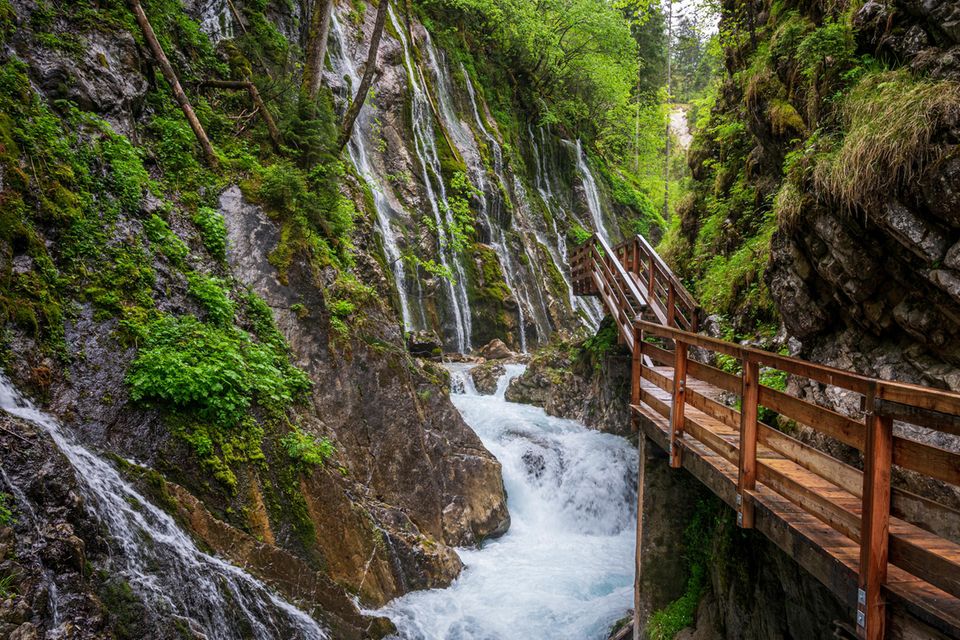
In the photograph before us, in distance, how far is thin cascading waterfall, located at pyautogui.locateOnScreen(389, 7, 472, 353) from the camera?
17344mm

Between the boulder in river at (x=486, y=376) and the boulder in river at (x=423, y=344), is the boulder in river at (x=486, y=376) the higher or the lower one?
the lower one

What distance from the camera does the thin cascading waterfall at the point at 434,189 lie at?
17.3 meters

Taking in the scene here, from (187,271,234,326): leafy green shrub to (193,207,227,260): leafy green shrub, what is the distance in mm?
608

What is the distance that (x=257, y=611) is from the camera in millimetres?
4797

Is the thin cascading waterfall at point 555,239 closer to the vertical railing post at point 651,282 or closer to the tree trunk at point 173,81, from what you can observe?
the vertical railing post at point 651,282

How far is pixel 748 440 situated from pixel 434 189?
1589 cm

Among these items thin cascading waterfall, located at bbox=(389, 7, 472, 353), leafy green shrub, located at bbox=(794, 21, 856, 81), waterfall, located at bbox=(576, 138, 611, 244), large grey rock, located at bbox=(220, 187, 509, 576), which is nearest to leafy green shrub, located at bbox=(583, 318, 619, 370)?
large grey rock, located at bbox=(220, 187, 509, 576)

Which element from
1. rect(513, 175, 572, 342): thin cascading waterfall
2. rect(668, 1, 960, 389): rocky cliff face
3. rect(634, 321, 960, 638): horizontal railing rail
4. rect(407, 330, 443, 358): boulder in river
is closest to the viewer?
rect(634, 321, 960, 638): horizontal railing rail

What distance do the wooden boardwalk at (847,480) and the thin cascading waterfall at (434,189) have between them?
1229cm

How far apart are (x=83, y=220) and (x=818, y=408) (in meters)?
7.18

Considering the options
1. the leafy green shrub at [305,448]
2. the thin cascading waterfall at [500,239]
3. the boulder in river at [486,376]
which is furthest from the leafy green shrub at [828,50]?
the thin cascading waterfall at [500,239]

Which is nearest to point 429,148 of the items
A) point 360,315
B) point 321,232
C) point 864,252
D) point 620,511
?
point 321,232

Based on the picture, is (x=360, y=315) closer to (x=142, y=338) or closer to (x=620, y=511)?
(x=142, y=338)

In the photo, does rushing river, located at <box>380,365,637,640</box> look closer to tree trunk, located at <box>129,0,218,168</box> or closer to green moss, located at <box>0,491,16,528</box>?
green moss, located at <box>0,491,16,528</box>
